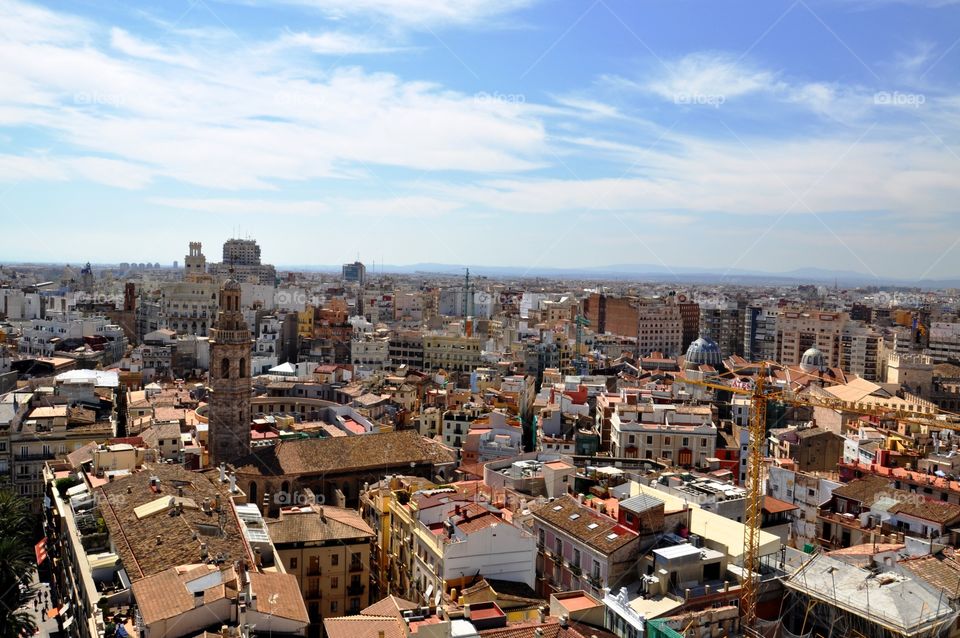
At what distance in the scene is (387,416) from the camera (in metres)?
47.8

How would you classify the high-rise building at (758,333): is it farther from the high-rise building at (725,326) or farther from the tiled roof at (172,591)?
the tiled roof at (172,591)

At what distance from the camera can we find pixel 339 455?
35469 millimetres

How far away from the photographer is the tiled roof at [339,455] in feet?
113

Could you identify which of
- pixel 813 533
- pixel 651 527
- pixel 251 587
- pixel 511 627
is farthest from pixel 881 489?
pixel 251 587

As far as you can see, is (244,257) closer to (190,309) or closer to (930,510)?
(190,309)

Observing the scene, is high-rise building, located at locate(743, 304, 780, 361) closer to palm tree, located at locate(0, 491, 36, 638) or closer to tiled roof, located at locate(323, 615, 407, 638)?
palm tree, located at locate(0, 491, 36, 638)

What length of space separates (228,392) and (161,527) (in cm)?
1364

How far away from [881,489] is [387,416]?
26.4 metres

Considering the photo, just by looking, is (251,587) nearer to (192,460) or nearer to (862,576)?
(862,576)

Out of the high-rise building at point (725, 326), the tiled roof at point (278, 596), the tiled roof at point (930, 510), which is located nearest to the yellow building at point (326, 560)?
the tiled roof at point (278, 596)

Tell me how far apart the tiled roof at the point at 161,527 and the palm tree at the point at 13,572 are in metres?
3.57

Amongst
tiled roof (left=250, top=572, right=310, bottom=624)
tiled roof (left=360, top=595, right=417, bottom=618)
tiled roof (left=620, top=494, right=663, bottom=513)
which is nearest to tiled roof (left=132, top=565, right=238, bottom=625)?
tiled roof (left=250, top=572, right=310, bottom=624)

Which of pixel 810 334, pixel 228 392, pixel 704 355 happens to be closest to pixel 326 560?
pixel 228 392

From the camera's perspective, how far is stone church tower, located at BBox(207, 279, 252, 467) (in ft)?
119
